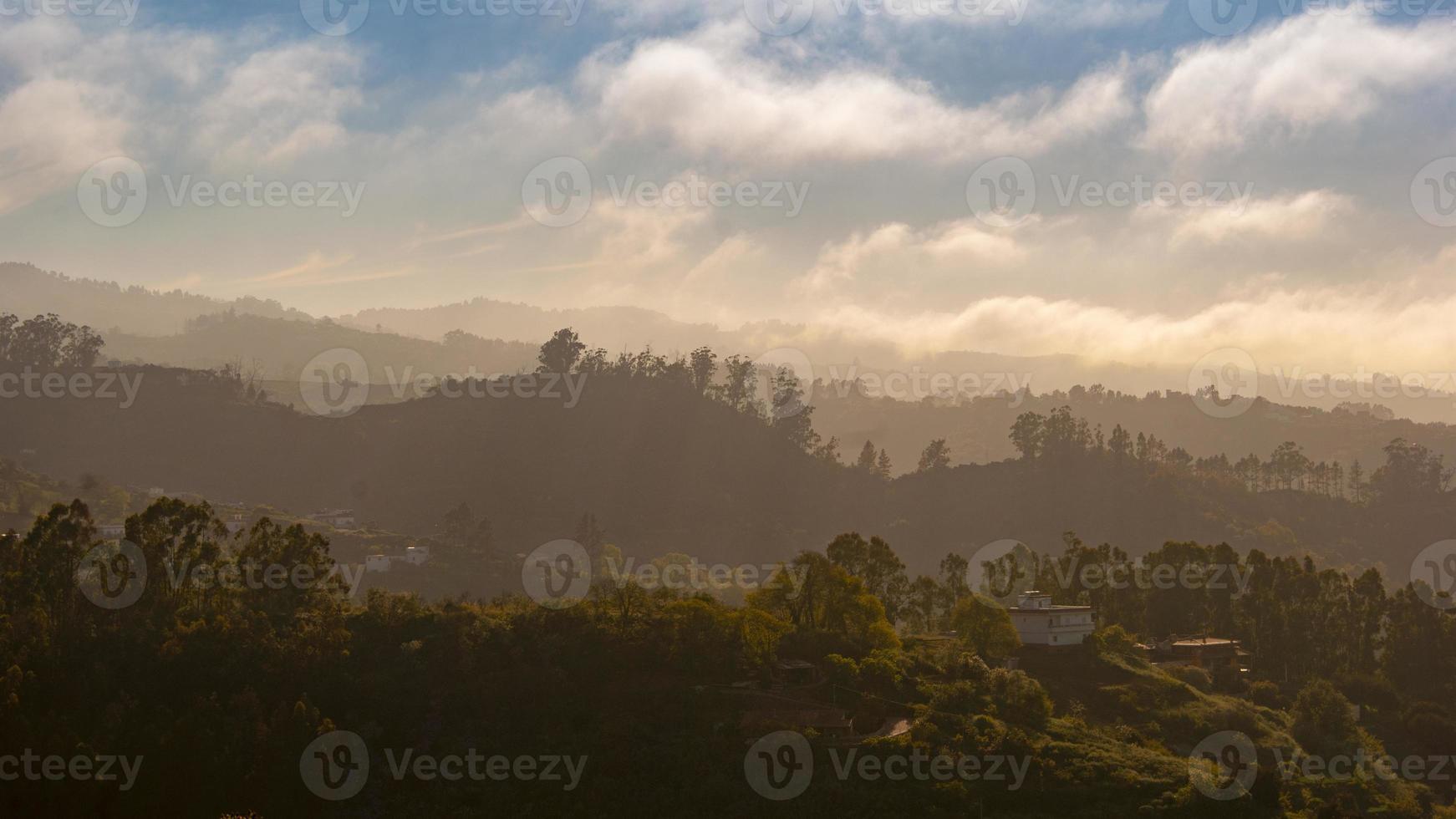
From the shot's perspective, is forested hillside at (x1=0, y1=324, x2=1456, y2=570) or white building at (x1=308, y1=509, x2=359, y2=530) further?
forested hillside at (x1=0, y1=324, x2=1456, y2=570)

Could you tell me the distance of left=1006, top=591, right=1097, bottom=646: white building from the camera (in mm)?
84250

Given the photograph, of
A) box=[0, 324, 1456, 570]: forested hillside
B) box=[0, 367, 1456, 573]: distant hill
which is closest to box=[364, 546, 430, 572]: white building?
box=[0, 367, 1456, 573]: distant hill

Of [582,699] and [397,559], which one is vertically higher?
[397,559]

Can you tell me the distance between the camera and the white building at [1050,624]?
84.2m

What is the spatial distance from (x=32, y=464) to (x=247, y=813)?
468ft

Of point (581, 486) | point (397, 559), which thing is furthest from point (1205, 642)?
point (581, 486)

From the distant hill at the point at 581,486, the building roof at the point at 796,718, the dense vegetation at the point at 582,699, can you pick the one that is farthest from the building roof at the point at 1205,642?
the distant hill at the point at 581,486

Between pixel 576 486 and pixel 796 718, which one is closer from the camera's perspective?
pixel 796 718

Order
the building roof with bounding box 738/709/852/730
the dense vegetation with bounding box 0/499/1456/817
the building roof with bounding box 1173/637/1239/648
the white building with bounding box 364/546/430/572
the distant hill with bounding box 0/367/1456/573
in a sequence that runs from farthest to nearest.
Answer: the distant hill with bounding box 0/367/1456/573
the white building with bounding box 364/546/430/572
the building roof with bounding box 1173/637/1239/648
the building roof with bounding box 738/709/852/730
the dense vegetation with bounding box 0/499/1456/817

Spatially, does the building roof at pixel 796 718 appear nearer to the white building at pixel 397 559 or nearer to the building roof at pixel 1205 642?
the building roof at pixel 1205 642

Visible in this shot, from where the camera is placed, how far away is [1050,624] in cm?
8431

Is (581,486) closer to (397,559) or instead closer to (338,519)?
(338,519)

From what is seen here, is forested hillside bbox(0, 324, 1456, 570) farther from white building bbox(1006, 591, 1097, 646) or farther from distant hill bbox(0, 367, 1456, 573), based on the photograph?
white building bbox(1006, 591, 1097, 646)

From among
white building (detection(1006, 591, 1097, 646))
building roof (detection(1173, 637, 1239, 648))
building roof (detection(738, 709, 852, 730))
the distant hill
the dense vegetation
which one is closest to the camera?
the dense vegetation
